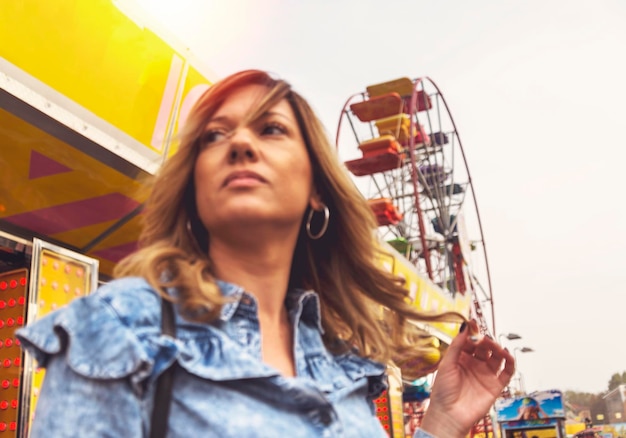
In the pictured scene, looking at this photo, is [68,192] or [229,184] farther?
[68,192]

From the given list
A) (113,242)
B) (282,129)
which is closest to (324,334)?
(282,129)

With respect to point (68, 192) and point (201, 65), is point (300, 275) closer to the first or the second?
point (68, 192)

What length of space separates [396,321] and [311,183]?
0.45m

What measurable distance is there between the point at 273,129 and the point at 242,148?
0.35 feet

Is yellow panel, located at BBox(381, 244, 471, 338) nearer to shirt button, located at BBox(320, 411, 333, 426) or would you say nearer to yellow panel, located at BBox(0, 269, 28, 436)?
yellow panel, located at BBox(0, 269, 28, 436)

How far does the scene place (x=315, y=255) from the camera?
1567 mm

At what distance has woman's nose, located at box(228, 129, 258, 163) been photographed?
1226mm

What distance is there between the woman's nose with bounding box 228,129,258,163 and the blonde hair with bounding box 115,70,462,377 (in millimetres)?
91

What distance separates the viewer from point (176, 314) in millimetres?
1048

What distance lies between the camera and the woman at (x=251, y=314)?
92 cm

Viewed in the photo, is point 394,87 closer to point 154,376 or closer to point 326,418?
point 326,418

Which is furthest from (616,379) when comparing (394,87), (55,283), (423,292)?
(55,283)

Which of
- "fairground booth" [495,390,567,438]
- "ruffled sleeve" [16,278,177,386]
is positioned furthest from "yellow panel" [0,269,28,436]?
"fairground booth" [495,390,567,438]

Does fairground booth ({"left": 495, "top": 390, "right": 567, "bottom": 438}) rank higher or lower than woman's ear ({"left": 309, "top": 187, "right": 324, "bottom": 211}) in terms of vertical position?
higher
